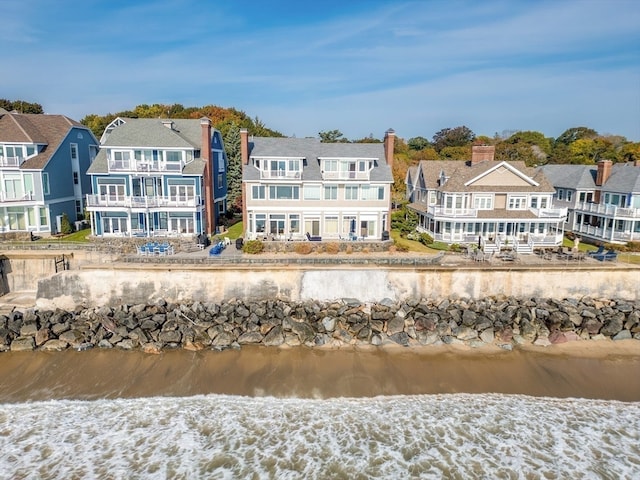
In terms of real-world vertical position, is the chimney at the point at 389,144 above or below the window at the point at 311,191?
above

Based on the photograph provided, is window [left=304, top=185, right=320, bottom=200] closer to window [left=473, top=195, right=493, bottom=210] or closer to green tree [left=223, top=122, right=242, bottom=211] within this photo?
window [left=473, top=195, right=493, bottom=210]

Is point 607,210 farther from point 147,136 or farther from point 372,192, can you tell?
point 147,136

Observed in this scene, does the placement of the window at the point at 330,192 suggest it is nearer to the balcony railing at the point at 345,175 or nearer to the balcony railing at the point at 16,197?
the balcony railing at the point at 345,175

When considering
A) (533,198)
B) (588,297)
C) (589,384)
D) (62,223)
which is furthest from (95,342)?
(533,198)

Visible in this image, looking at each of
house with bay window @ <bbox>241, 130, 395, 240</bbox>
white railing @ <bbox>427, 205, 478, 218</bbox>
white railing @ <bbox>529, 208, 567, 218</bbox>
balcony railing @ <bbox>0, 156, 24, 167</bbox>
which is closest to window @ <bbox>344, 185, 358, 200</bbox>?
house with bay window @ <bbox>241, 130, 395, 240</bbox>

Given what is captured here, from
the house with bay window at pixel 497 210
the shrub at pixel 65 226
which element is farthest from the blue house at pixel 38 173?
the house with bay window at pixel 497 210

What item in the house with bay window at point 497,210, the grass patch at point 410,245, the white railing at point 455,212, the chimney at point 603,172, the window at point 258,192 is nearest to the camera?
the grass patch at point 410,245

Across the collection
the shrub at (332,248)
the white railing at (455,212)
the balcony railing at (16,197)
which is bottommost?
the shrub at (332,248)
